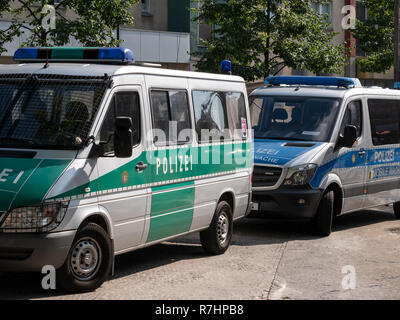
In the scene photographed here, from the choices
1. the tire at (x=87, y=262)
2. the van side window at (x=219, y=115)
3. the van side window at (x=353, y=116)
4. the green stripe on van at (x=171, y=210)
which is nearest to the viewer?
the tire at (x=87, y=262)

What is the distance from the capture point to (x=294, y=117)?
13211mm

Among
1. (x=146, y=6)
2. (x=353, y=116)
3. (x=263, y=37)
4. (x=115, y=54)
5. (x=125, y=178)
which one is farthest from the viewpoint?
(x=146, y=6)

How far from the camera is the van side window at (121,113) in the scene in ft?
26.5

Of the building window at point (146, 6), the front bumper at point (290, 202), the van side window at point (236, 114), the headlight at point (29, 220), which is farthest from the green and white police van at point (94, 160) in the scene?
the building window at point (146, 6)

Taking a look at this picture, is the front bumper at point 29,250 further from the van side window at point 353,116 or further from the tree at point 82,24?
the tree at point 82,24

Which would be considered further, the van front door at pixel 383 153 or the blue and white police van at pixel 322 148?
the van front door at pixel 383 153

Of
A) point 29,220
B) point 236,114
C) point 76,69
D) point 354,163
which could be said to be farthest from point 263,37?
point 29,220

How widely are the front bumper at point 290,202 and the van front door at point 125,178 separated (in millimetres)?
3884

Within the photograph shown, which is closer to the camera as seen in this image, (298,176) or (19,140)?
(19,140)

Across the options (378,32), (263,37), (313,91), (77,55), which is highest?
(378,32)

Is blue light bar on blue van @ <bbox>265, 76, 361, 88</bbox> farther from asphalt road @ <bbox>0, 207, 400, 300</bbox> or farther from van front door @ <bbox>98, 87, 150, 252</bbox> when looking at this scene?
van front door @ <bbox>98, 87, 150, 252</bbox>

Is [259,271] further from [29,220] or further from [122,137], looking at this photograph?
[29,220]

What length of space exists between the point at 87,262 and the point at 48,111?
60.0 inches
